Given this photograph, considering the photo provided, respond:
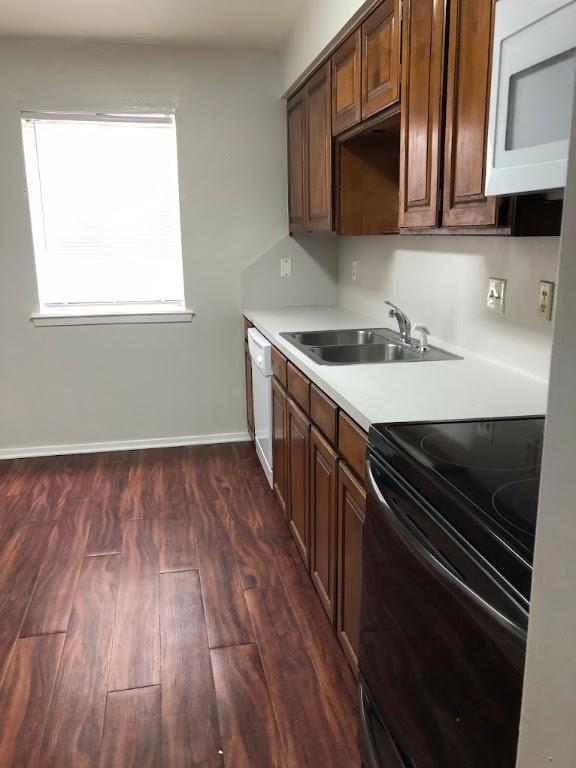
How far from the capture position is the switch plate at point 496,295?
204 centimetres

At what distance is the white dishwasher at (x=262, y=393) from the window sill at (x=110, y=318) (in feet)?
1.88

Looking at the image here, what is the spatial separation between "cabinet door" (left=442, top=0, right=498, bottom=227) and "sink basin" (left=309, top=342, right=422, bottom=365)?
0.90 metres

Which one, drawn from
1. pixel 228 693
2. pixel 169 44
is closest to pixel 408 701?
pixel 228 693

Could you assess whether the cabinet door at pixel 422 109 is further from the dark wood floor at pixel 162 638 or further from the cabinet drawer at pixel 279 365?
the dark wood floor at pixel 162 638

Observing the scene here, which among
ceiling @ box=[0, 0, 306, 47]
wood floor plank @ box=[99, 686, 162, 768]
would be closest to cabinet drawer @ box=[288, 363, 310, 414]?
wood floor plank @ box=[99, 686, 162, 768]

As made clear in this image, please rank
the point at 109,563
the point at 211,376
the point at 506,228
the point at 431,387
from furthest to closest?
1. the point at 211,376
2. the point at 109,563
3. the point at 431,387
4. the point at 506,228

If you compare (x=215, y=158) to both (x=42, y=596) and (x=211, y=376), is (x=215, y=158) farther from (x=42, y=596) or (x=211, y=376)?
(x=42, y=596)

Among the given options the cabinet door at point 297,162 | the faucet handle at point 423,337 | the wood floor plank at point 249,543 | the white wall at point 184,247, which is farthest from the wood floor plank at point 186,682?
the cabinet door at point 297,162

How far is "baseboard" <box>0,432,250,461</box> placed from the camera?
155 inches

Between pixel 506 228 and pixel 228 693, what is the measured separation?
1.58m

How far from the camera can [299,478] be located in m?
2.44

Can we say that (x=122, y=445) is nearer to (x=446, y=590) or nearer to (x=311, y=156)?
(x=311, y=156)

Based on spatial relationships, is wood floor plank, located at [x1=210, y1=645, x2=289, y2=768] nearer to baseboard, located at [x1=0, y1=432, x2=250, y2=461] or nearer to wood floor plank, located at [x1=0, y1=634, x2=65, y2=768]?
wood floor plank, located at [x1=0, y1=634, x2=65, y2=768]

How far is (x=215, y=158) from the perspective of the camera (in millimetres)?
3779
